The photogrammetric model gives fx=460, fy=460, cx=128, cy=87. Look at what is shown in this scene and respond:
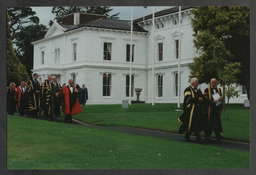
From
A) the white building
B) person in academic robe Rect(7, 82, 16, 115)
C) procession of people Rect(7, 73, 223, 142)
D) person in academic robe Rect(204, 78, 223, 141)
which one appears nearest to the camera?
procession of people Rect(7, 73, 223, 142)

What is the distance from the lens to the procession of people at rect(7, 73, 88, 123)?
18797mm

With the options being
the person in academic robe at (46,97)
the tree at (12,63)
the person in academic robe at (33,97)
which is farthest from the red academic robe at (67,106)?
the tree at (12,63)

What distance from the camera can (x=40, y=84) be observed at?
782 inches

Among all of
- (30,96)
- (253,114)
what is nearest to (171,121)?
(30,96)

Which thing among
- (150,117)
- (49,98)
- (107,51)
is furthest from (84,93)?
(107,51)

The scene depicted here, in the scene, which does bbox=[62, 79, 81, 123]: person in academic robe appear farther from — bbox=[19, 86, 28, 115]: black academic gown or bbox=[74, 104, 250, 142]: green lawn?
bbox=[19, 86, 28, 115]: black academic gown

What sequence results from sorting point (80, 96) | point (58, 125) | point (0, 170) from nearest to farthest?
point (0, 170) → point (58, 125) → point (80, 96)

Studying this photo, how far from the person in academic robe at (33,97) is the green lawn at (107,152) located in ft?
16.2

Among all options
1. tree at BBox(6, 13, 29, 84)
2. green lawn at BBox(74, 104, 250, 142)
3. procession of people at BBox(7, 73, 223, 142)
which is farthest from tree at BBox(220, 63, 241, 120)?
tree at BBox(6, 13, 29, 84)

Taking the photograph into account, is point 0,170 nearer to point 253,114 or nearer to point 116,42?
point 253,114

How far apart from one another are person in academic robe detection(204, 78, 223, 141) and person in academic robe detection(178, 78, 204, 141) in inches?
12.6

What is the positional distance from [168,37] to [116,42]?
5.09 metres

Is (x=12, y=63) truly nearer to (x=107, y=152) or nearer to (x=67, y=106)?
(x=107, y=152)

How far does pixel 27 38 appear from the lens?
1475cm
